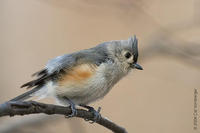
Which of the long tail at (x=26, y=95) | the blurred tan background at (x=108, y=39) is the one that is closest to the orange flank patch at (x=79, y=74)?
the long tail at (x=26, y=95)

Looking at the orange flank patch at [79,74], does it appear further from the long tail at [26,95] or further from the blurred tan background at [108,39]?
the blurred tan background at [108,39]

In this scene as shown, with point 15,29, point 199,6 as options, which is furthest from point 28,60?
point 199,6

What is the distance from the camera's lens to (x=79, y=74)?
104 inches

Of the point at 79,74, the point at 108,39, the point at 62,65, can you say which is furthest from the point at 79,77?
the point at 108,39

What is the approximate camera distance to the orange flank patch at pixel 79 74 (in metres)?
2.64

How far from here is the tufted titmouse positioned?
264cm

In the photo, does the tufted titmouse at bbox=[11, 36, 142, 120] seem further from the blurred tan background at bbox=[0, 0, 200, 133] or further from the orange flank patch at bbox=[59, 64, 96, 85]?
the blurred tan background at bbox=[0, 0, 200, 133]

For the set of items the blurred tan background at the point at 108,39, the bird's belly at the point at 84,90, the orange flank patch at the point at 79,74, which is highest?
the blurred tan background at the point at 108,39

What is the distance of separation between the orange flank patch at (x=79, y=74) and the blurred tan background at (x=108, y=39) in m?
0.69

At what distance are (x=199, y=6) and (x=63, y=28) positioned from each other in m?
1.80

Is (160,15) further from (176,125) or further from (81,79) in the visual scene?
(81,79)

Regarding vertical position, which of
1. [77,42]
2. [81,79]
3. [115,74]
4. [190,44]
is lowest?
[81,79]

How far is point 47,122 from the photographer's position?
2.91 m

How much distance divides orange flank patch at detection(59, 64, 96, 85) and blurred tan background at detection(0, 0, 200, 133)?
69 cm
